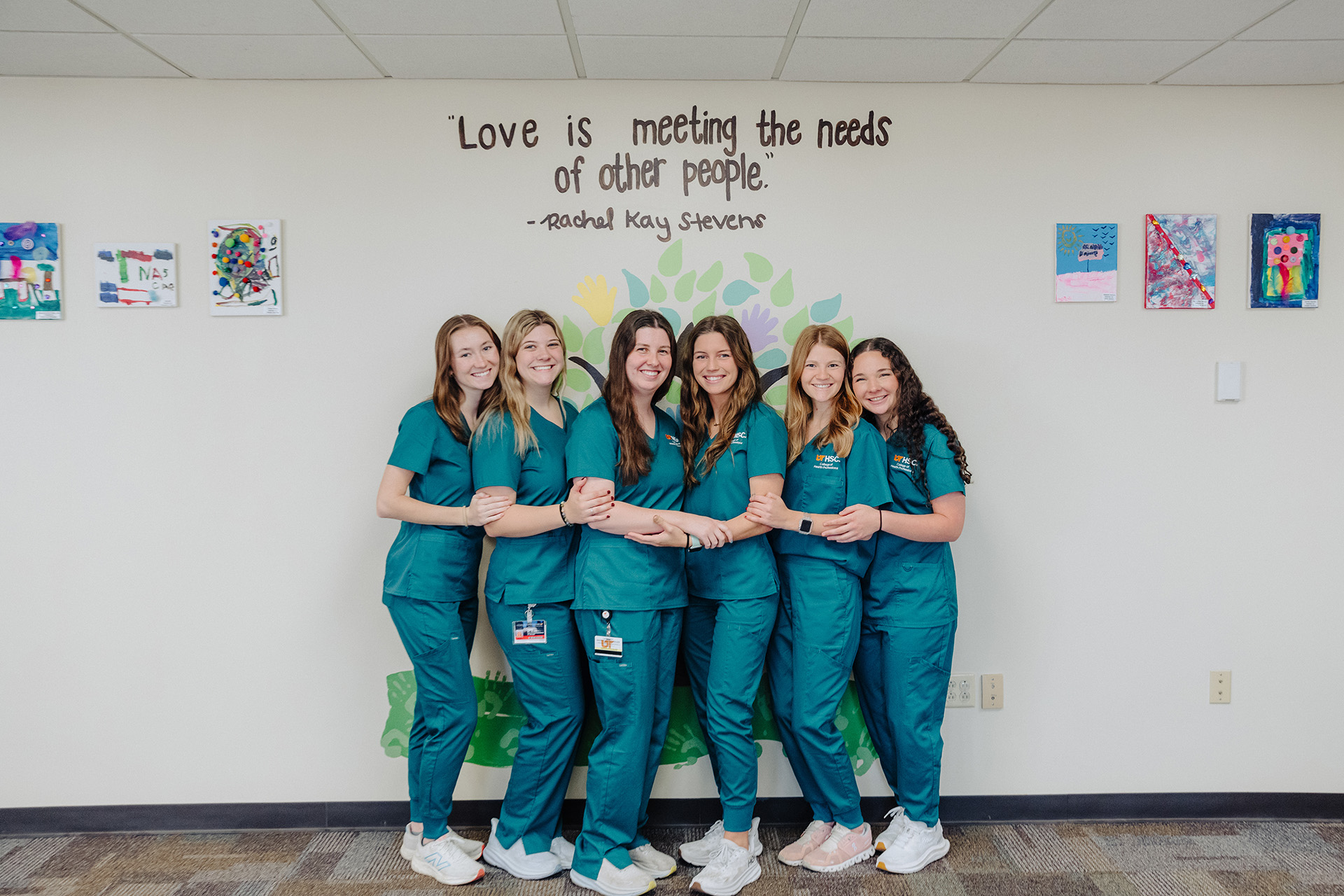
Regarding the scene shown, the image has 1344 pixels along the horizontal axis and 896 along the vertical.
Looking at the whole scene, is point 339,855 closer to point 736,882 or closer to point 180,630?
point 180,630

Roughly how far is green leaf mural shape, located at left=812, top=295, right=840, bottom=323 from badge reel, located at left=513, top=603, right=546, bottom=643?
4.01 ft

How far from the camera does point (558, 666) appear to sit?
6.91 ft

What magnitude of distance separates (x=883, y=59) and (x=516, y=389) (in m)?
1.41

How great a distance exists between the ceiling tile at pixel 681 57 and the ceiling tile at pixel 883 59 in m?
0.09

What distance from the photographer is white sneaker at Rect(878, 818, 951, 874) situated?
217 centimetres

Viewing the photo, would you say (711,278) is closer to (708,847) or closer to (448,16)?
(448,16)

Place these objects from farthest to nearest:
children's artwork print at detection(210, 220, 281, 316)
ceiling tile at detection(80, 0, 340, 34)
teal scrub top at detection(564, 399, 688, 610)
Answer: children's artwork print at detection(210, 220, 281, 316)
teal scrub top at detection(564, 399, 688, 610)
ceiling tile at detection(80, 0, 340, 34)

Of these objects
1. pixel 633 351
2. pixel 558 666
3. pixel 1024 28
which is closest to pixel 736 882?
pixel 558 666

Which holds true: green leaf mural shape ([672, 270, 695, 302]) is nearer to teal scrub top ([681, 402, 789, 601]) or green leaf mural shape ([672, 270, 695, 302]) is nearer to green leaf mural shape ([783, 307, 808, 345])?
green leaf mural shape ([783, 307, 808, 345])

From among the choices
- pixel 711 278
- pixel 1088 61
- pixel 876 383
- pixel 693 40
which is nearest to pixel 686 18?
pixel 693 40

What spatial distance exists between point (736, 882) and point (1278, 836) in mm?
1714

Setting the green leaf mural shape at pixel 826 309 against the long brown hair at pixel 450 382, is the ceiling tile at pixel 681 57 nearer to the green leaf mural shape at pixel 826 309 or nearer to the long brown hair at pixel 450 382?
the green leaf mural shape at pixel 826 309

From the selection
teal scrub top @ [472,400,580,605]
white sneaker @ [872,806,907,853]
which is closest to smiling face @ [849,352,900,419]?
teal scrub top @ [472,400,580,605]

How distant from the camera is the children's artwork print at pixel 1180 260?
7.82 ft
